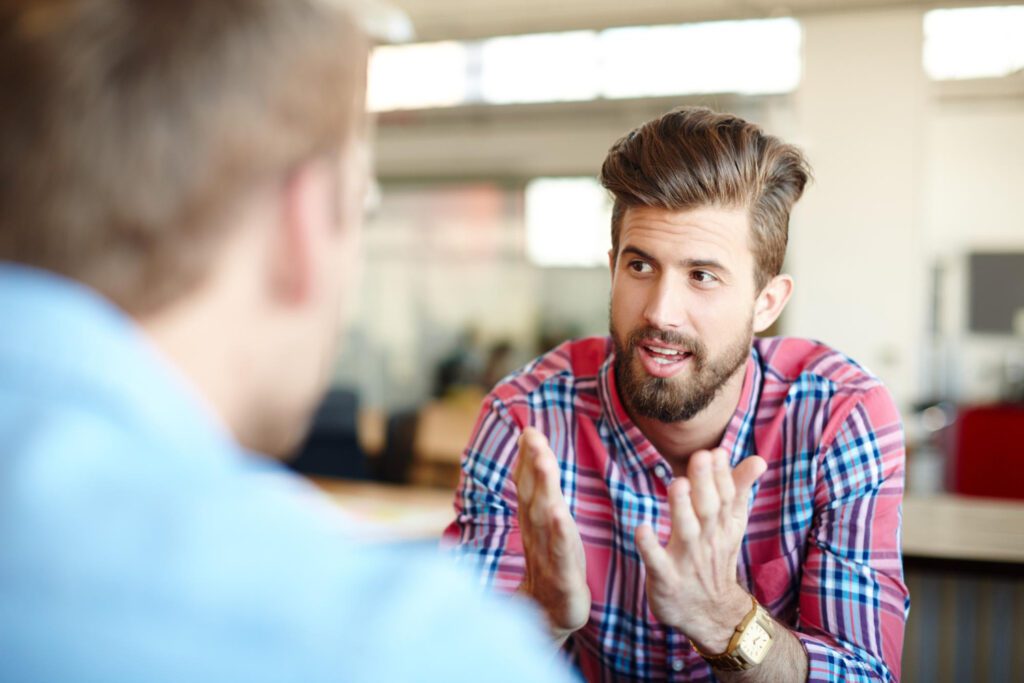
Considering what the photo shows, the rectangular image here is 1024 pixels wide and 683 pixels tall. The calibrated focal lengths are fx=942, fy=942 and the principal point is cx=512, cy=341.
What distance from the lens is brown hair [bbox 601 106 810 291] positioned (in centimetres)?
149

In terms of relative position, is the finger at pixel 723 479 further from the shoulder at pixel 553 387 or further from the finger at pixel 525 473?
the shoulder at pixel 553 387

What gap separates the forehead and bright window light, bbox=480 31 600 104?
5.09 m

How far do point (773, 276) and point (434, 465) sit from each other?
360 centimetres

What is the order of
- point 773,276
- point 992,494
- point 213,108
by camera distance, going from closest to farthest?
1. point 213,108
2. point 773,276
3. point 992,494

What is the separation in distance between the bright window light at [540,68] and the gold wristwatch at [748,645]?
558 centimetres

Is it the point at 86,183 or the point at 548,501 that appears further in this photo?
the point at 548,501

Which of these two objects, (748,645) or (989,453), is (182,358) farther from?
(989,453)

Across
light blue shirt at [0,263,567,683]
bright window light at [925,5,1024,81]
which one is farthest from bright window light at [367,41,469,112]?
light blue shirt at [0,263,567,683]

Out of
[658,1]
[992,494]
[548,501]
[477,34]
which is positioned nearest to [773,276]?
[548,501]

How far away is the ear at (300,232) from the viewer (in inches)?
24.6

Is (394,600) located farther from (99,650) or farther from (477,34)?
(477,34)

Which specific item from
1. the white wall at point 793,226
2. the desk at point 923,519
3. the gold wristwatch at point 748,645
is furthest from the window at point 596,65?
the gold wristwatch at point 748,645

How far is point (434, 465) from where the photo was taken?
5.05m

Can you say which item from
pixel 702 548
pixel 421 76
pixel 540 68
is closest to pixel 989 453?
pixel 540 68
